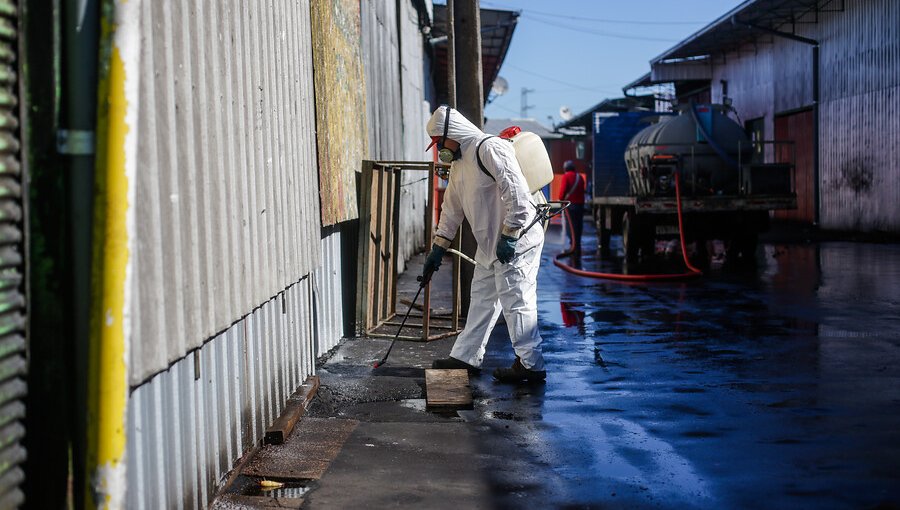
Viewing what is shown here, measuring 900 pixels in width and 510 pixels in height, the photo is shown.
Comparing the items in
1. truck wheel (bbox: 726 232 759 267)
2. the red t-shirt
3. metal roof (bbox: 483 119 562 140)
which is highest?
metal roof (bbox: 483 119 562 140)

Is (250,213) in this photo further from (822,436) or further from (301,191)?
(822,436)

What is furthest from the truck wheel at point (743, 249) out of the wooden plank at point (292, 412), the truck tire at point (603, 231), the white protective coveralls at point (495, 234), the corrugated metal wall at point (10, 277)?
the corrugated metal wall at point (10, 277)

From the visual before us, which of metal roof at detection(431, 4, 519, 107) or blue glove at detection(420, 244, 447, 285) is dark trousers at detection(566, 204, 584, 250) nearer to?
metal roof at detection(431, 4, 519, 107)

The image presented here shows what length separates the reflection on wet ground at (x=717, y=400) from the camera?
473 centimetres

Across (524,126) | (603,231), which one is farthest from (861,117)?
(524,126)

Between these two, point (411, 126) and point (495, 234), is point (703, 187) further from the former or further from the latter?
point (495, 234)

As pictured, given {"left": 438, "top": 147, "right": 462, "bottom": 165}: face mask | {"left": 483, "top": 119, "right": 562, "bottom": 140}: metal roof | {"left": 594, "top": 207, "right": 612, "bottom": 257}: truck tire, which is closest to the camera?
{"left": 438, "top": 147, "right": 462, "bottom": 165}: face mask

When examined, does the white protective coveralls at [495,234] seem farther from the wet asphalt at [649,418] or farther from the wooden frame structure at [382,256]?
the wooden frame structure at [382,256]

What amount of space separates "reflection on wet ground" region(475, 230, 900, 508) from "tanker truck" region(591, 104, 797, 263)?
4.21 m

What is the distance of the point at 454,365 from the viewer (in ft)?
25.5

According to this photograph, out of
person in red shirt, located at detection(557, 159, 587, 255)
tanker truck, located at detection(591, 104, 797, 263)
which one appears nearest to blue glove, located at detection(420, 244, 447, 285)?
tanker truck, located at detection(591, 104, 797, 263)

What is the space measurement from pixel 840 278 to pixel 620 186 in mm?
8217

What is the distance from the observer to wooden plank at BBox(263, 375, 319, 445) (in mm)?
5590

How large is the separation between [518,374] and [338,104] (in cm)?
282
